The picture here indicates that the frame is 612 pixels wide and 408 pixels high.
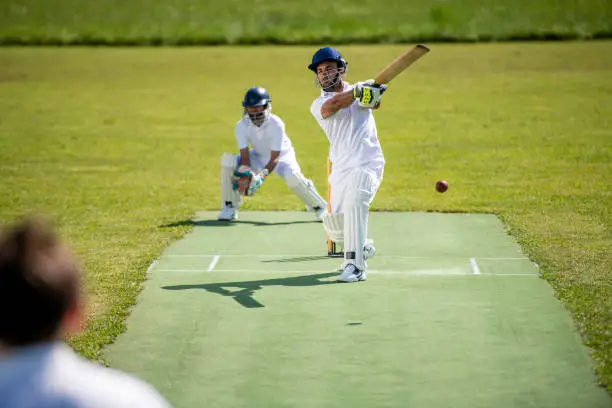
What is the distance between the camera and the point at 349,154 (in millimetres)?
8750

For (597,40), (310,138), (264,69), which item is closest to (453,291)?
(310,138)

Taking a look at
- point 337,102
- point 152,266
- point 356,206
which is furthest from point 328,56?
point 152,266

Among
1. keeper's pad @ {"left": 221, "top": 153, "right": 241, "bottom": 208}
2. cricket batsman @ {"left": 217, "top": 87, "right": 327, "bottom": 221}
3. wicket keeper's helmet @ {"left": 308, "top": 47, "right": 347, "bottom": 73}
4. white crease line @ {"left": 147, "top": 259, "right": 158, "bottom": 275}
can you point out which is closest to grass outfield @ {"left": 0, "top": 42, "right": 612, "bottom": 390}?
white crease line @ {"left": 147, "top": 259, "right": 158, "bottom": 275}

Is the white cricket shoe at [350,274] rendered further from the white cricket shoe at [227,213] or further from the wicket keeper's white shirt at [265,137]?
the white cricket shoe at [227,213]

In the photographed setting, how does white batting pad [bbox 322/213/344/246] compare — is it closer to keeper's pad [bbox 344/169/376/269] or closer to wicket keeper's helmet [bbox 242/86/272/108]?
keeper's pad [bbox 344/169/376/269]

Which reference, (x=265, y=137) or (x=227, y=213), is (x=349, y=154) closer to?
(x=265, y=137)

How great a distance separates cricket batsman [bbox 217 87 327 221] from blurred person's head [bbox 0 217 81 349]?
9029 millimetres

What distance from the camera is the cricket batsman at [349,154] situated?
8.66 m

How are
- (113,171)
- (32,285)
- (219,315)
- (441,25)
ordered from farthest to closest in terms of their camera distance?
(441,25)
(113,171)
(219,315)
(32,285)

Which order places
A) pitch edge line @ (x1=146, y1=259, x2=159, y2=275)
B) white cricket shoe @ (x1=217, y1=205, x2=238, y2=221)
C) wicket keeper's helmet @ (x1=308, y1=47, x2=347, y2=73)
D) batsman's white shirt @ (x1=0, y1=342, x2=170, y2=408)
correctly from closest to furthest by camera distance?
batsman's white shirt @ (x1=0, y1=342, x2=170, y2=408)
wicket keeper's helmet @ (x1=308, y1=47, x2=347, y2=73)
pitch edge line @ (x1=146, y1=259, x2=159, y2=275)
white cricket shoe @ (x1=217, y1=205, x2=238, y2=221)

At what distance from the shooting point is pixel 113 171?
16.3m

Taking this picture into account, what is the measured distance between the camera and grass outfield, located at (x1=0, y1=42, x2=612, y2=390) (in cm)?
1025

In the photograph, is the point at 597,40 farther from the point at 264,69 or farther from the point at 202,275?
the point at 202,275

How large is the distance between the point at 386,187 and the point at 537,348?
7795mm
